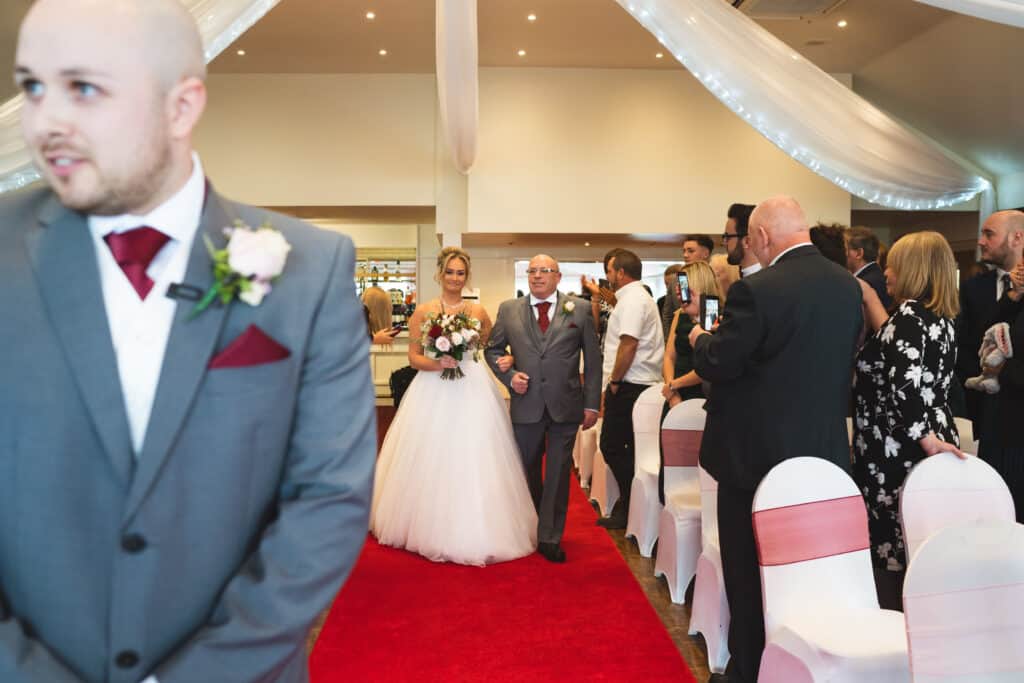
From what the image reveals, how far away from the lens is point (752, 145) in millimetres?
10398

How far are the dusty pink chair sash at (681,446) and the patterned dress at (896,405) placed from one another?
81cm

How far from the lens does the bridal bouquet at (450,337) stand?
5.15 m

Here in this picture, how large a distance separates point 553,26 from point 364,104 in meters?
2.96

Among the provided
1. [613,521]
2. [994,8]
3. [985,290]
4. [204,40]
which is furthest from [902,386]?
[204,40]

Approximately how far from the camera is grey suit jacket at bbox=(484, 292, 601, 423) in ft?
16.5

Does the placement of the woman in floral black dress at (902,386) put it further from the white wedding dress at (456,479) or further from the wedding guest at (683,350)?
the white wedding dress at (456,479)

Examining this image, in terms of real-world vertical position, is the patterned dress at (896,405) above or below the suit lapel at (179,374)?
below

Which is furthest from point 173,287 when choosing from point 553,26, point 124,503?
point 553,26

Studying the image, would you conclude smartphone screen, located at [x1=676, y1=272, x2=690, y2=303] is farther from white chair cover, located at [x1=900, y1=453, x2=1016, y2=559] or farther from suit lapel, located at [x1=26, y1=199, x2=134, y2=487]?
suit lapel, located at [x1=26, y1=199, x2=134, y2=487]

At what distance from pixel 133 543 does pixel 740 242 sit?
3.02 metres

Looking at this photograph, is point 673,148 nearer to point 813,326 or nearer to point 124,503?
point 813,326

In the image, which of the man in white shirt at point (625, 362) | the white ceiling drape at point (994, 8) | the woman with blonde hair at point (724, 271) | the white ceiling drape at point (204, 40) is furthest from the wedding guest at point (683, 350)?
the white ceiling drape at point (204, 40)

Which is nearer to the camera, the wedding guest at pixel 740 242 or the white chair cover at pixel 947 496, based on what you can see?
the white chair cover at pixel 947 496

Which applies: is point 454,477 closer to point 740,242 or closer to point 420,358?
point 420,358
